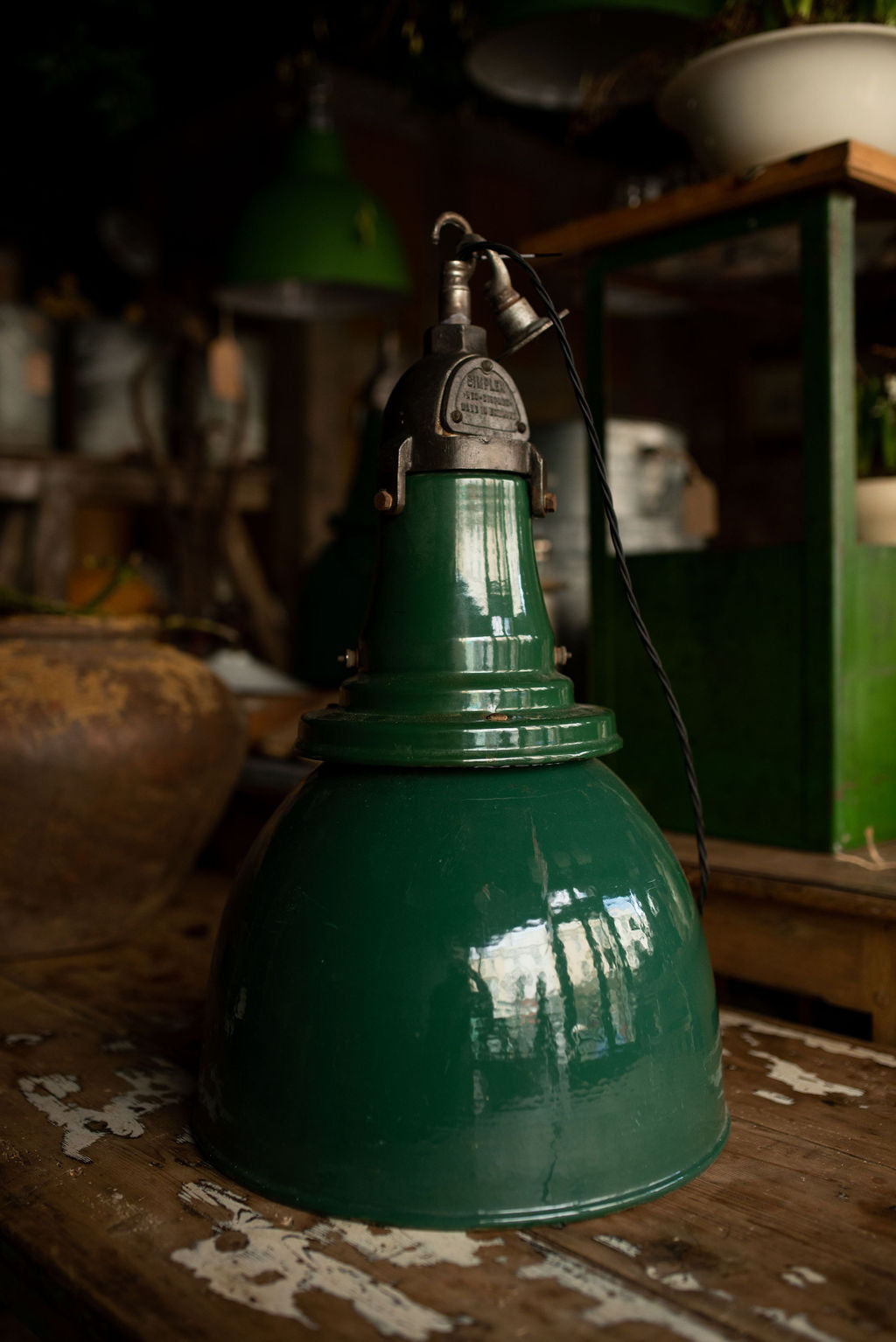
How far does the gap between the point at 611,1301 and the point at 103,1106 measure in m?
0.51

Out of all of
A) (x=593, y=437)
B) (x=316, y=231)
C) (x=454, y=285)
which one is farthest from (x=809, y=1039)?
(x=316, y=231)

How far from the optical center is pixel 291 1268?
79cm

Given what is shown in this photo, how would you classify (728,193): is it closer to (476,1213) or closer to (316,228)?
(476,1213)

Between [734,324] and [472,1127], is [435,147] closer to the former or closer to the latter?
[734,324]

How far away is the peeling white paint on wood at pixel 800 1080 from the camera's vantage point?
1093 mm

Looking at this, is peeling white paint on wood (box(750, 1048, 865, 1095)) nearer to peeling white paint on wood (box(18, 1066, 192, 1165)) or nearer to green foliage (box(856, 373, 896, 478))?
peeling white paint on wood (box(18, 1066, 192, 1165))

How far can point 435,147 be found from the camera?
14.0ft

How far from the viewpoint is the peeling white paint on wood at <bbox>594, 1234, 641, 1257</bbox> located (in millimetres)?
808

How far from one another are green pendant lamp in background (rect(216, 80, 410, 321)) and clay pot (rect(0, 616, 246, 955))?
174cm

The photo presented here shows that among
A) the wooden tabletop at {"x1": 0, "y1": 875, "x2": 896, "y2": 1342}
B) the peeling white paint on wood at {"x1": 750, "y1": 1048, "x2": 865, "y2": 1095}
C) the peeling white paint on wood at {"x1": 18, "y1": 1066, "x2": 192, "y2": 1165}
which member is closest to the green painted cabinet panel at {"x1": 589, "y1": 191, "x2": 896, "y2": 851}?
the peeling white paint on wood at {"x1": 750, "y1": 1048, "x2": 865, "y2": 1095}

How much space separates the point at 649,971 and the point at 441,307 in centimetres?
56

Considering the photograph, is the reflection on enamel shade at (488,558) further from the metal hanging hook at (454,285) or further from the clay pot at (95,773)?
the clay pot at (95,773)

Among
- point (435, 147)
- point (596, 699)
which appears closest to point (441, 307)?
point (596, 699)

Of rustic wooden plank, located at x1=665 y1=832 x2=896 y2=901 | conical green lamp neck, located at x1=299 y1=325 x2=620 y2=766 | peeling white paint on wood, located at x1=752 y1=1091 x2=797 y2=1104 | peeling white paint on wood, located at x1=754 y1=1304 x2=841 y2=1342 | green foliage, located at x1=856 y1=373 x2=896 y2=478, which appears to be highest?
green foliage, located at x1=856 y1=373 x2=896 y2=478
